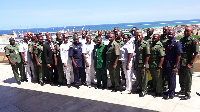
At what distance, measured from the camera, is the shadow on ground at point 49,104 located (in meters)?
4.07

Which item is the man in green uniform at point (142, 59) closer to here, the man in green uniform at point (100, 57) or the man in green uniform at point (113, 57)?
the man in green uniform at point (113, 57)

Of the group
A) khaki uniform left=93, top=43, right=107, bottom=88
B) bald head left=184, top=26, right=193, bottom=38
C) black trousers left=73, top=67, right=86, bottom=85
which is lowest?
black trousers left=73, top=67, right=86, bottom=85

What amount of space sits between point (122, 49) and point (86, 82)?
181 centimetres

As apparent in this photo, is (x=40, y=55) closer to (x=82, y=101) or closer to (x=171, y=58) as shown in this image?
(x=82, y=101)

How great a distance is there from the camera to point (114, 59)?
16.2 ft

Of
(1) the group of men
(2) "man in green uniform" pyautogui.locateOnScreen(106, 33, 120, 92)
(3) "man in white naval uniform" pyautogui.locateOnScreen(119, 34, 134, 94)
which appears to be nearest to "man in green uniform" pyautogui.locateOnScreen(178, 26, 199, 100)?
(1) the group of men

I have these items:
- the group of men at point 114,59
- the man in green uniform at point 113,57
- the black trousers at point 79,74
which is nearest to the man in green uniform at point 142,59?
the group of men at point 114,59

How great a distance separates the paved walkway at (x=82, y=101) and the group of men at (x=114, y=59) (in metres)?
0.28

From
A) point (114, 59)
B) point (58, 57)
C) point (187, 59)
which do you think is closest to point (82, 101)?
point (114, 59)

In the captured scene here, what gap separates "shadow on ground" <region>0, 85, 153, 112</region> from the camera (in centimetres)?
407

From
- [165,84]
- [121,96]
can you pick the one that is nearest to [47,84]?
[121,96]

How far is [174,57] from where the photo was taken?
166 inches

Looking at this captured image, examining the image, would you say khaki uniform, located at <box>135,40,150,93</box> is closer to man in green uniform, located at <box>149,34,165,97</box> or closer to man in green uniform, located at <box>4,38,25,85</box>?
man in green uniform, located at <box>149,34,165,97</box>

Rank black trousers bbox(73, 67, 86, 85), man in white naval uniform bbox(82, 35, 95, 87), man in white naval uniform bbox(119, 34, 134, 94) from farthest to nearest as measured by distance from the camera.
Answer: black trousers bbox(73, 67, 86, 85)
man in white naval uniform bbox(82, 35, 95, 87)
man in white naval uniform bbox(119, 34, 134, 94)
